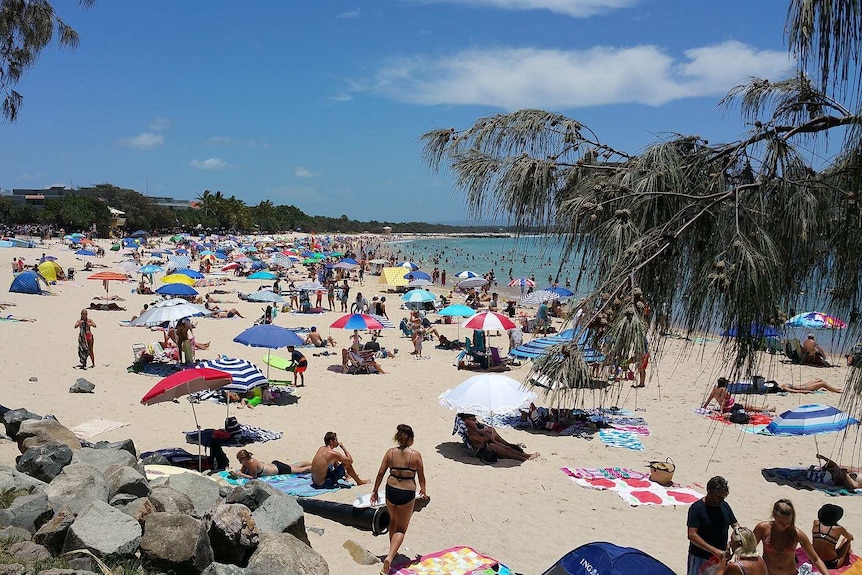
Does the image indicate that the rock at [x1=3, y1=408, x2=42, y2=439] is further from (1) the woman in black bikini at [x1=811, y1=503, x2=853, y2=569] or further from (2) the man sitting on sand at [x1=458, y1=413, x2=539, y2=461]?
(1) the woman in black bikini at [x1=811, y1=503, x2=853, y2=569]

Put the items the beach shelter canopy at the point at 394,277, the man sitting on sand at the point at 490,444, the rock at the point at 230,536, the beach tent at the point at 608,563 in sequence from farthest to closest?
the beach shelter canopy at the point at 394,277
the man sitting on sand at the point at 490,444
the rock at the point at 230,536
the beach tent at the point at 608,563

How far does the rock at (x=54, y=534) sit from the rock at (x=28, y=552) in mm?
115

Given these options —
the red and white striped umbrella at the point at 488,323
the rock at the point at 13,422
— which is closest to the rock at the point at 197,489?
the rock at the point at 13,422

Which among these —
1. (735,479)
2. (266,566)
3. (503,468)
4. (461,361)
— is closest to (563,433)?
(503,468)

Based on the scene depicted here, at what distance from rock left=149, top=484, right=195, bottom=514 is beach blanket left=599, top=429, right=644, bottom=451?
6.56 m

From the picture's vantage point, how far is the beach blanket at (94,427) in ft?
28.7

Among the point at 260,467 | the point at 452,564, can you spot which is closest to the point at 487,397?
the point at 260,467

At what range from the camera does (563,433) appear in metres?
10.4

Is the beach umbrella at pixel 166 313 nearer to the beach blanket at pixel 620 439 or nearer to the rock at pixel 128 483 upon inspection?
the rock at pixel 128 483

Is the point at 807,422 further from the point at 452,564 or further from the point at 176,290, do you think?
the point at 176,290

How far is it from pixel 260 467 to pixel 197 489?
5.90ft

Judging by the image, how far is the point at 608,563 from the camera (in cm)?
438

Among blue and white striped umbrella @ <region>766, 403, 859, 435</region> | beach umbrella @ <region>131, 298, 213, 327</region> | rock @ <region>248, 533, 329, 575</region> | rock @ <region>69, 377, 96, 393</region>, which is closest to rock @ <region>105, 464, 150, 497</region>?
rock @ <region>248, 533, 329, 575</region>

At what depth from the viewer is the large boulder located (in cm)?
484
